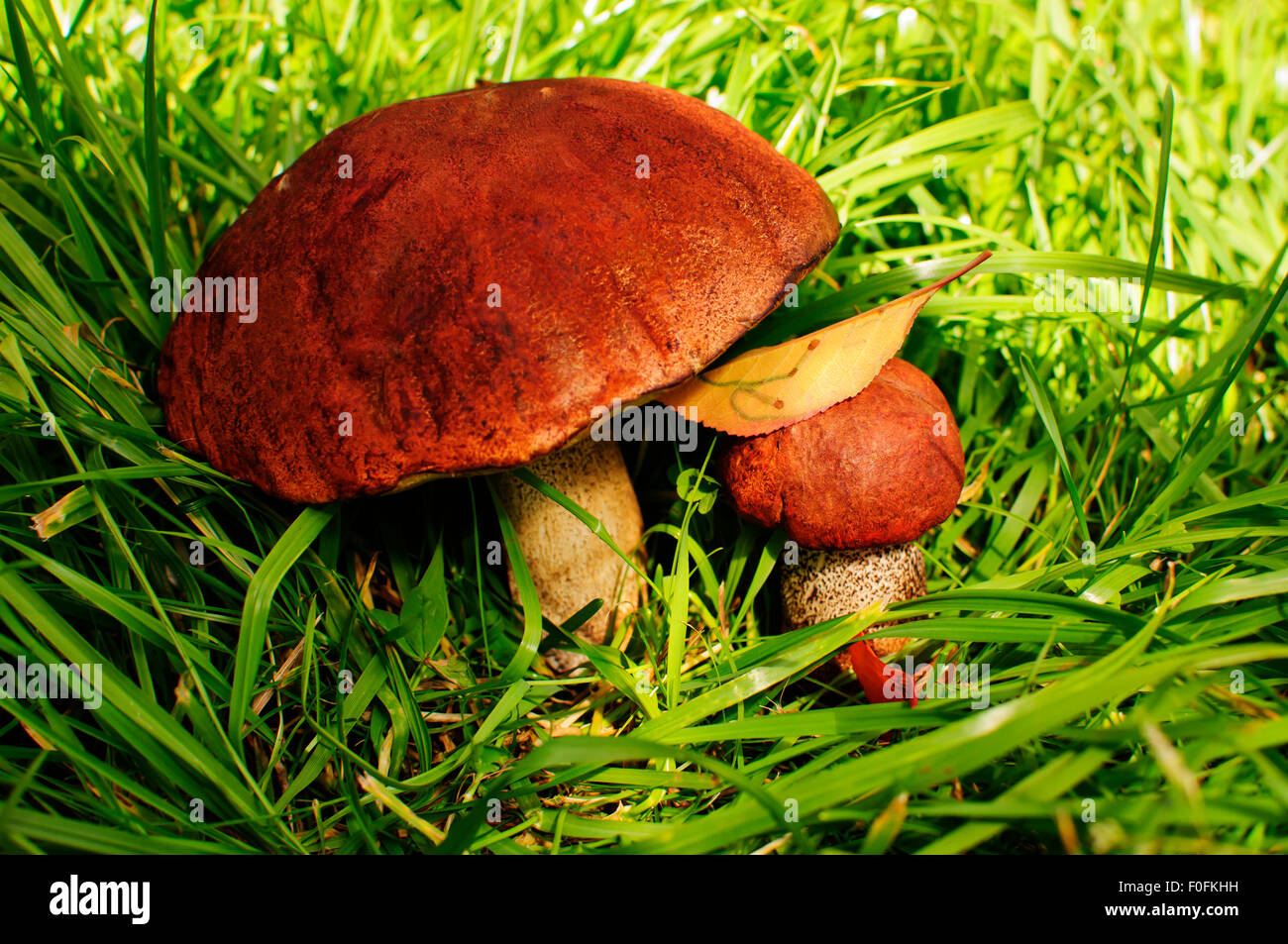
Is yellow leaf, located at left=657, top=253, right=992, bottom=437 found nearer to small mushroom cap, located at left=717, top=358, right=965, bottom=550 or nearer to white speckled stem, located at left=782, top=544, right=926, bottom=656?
small mushroom cap, located at left=717, top=358, right=965, bottom=550

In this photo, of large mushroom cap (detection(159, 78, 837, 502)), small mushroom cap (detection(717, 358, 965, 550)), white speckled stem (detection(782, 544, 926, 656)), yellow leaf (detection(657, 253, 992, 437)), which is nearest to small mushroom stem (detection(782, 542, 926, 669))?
white speckled stem (detection(782, 544, 926, 656))

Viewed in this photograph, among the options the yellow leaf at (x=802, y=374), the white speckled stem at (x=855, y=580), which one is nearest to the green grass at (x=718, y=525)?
the white speckled stem at (x=855, y=580)

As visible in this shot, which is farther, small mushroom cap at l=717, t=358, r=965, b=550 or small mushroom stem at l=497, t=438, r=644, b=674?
small mushroom stem at l=497, t=438, r=644, b=674

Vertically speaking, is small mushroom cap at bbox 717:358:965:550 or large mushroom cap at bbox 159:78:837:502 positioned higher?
large mushroom cap at bbox 159:78:837:502

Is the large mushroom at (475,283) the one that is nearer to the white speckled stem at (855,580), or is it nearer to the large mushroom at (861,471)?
the large mushroom at (861,471)

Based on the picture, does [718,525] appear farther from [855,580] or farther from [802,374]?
[802,374]

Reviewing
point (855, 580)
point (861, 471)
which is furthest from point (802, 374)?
point (855, 580)
